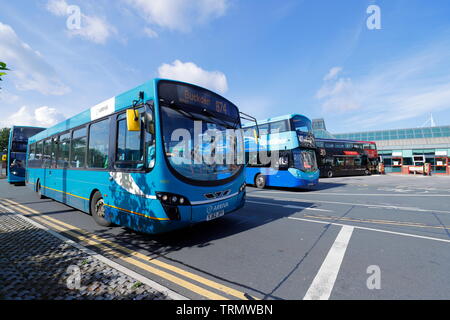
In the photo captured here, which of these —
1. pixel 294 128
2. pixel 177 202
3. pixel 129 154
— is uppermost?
pixel 294 128

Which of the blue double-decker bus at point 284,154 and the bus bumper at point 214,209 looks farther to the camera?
the blue double-decker bus at point 284,154

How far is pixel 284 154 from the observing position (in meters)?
11.9

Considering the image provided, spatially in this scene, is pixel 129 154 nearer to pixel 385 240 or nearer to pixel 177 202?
pixel 177 202

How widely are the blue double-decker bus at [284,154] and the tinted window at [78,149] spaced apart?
26.5 ft

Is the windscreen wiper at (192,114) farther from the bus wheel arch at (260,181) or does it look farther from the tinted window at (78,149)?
the bus wheel arch at (260,181)

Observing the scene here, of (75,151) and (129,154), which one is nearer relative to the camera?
(129,154)

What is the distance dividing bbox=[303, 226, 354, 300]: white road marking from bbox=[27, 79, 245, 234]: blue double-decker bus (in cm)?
211

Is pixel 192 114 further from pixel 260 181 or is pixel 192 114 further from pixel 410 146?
pixel 410 146

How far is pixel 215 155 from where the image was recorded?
489 centimetres

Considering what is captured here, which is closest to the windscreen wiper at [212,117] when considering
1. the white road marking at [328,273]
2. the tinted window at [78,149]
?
the white road marking at [328,273]

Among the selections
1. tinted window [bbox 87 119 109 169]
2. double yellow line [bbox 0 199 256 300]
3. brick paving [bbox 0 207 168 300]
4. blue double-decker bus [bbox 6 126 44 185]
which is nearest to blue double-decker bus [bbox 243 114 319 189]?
tinted window [bbox 87 119 109 169]

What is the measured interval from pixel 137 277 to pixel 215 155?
9.45ft

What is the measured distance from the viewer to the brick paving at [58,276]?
242 centimetres
